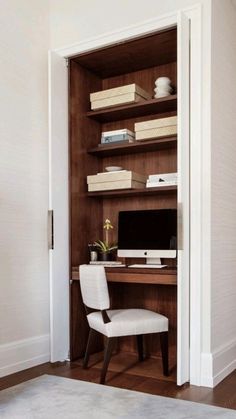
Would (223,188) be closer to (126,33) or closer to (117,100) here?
(117,100)

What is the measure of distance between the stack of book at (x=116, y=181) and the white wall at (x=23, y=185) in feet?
1.27

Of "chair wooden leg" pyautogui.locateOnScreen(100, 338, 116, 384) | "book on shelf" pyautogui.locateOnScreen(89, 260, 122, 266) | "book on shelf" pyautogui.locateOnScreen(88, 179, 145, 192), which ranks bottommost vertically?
"chair wooden leg" pyautogui.locateOnScreen(100, 338, 116, 384)

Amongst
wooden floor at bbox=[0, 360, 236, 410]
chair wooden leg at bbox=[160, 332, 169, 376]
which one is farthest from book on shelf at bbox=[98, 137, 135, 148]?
wooden floor at bbox=[0, 360, 236, 410]

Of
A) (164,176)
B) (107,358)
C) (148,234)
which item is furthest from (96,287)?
(164,176)

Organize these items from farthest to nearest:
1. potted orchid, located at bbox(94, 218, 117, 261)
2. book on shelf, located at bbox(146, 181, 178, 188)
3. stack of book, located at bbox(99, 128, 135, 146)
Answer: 1. potted orchid, located at bbox(94, 218, 117, 261)
2. stack of book, located at bbox(99, 128, 135, 146)
3. book on shelf, located at bbox(146, 181, 178, 188)

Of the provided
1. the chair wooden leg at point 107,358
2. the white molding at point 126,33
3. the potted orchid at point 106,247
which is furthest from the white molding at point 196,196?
the potted orchid at point 106,247

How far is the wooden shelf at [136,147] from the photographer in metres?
3.29

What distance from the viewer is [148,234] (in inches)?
134

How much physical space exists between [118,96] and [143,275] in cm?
142

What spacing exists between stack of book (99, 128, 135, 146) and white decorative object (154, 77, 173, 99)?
372 mm

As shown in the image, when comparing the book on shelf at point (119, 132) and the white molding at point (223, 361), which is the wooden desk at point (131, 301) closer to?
the white molding at point (223, 361)

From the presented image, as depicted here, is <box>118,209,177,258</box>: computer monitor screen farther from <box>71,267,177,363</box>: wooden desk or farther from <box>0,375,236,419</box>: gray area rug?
<box>0,375,236,419</box>: gray area rug

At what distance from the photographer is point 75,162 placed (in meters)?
3.53

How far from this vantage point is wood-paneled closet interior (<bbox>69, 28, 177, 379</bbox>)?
3.38 metres
